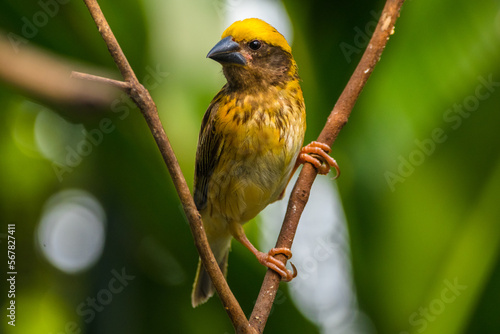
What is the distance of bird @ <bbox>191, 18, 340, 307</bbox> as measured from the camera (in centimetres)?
239

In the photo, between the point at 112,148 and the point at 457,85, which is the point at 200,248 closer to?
the point at 112,148

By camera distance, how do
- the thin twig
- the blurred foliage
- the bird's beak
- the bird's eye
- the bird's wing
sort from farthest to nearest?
the blurred foliage < the bird's wing < the bird's eye < the bird's beak < the thin twig

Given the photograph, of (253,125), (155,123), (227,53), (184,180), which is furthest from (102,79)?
(253,125)

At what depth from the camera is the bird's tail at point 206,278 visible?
2650 mm

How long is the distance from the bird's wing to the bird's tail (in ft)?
0.86

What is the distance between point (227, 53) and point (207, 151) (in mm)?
443

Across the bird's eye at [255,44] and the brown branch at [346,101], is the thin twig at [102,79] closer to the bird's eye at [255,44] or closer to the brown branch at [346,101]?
Answer: the brown branch at [346,101]

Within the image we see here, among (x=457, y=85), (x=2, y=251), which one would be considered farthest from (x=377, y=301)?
Result: (x=2, y=251)

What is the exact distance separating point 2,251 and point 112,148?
75 cm

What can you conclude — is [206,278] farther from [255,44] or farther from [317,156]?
[255,44]

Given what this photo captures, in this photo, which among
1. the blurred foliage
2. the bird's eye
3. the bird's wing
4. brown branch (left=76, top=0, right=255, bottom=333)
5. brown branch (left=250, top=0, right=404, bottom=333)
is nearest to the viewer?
brown branch (left=76, top=0, right=255, bottom=333)

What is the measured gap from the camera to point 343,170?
109 inches

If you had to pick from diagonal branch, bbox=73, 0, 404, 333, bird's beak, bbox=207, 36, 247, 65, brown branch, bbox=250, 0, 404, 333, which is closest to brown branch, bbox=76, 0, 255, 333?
diagonal branch, bbox=73, 0, 404, 333

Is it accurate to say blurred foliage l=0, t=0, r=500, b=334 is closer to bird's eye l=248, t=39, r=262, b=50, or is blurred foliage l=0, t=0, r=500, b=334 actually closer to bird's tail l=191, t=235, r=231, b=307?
bird's tail l=191, t=235, r=231, b=307
